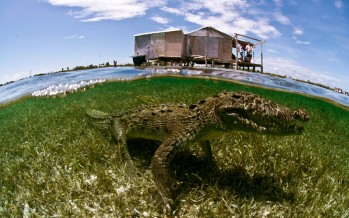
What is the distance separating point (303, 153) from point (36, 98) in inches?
1110

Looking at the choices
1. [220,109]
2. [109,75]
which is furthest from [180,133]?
[109,75]

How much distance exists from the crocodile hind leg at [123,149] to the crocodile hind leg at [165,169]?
0.95 m

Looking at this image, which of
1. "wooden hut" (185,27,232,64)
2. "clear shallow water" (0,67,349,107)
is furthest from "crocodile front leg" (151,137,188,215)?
"wooden hut" (185,27,232,64)

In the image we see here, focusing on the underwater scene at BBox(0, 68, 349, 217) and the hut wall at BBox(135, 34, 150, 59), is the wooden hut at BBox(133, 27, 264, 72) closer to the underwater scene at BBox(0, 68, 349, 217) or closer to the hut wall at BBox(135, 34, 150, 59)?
the hut wall at BBox(135, 34, 150, 59)

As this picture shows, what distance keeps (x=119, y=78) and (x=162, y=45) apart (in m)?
4.73

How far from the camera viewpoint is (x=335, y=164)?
6105 mm

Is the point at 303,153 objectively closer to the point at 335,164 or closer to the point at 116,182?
the point at 335,164

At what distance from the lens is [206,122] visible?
3.65 m

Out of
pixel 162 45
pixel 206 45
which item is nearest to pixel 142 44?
pixel 162 45

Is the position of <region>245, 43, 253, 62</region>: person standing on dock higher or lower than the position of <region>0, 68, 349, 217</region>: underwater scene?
higher

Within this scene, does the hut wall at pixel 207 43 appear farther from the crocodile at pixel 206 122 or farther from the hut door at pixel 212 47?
the crocodile at pixel 206 122

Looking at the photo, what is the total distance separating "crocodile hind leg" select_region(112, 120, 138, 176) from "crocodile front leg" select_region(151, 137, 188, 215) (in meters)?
0.94

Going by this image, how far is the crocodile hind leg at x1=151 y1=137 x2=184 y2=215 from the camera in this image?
3580mm

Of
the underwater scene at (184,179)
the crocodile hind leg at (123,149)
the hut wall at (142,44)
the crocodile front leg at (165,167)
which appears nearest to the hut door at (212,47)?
the hut wall at (142,44)
